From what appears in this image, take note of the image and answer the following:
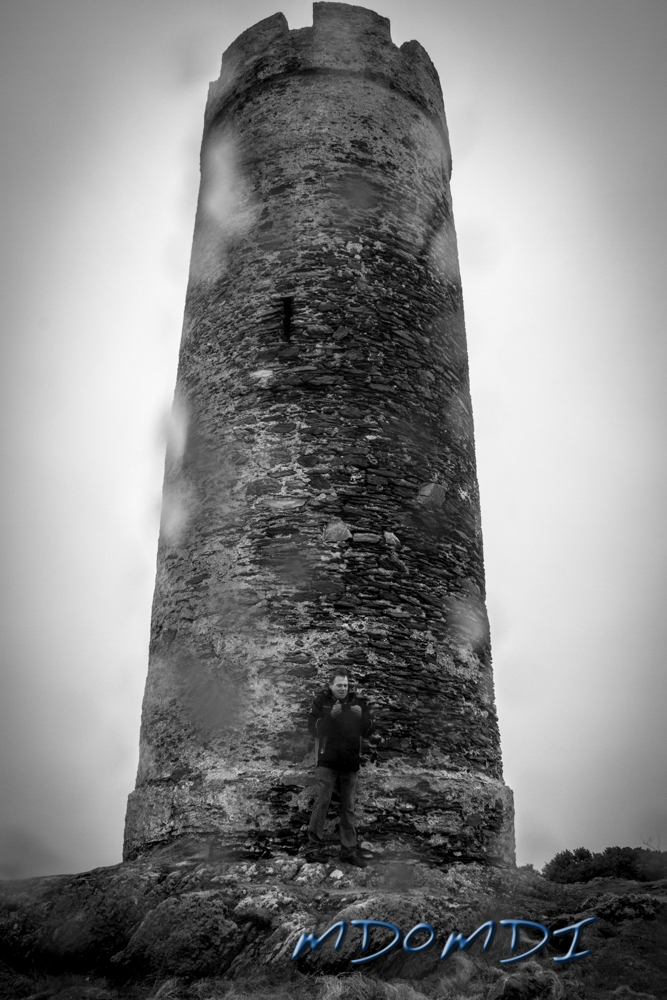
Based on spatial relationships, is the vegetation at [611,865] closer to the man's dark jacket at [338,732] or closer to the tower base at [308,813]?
the tower base at [308,813]

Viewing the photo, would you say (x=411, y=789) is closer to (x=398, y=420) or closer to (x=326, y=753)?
(x=326, y=753)

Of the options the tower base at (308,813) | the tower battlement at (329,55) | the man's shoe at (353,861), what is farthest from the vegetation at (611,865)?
the tower battlement at (329,55)

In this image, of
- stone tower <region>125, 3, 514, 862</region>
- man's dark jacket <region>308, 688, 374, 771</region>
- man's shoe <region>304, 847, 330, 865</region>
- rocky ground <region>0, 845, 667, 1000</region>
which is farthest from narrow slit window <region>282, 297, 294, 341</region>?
rocky ground <region>0, 845, 667, 1000</region>

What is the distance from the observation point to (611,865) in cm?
1258

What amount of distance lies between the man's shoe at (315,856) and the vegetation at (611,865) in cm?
660

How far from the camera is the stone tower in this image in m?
5.97

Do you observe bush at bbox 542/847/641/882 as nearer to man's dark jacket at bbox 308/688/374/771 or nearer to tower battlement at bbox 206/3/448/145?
man's dark jacket at bbox 308/688/374/771

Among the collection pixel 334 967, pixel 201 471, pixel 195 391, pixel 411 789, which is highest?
pixel 195 391

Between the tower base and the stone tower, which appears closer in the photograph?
the tower base

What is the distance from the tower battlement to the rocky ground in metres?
7.36

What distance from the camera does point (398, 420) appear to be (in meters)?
7.05

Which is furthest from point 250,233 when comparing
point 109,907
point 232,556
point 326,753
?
point 109,907

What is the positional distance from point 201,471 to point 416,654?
237cm

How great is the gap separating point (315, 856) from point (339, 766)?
573 millimetres
